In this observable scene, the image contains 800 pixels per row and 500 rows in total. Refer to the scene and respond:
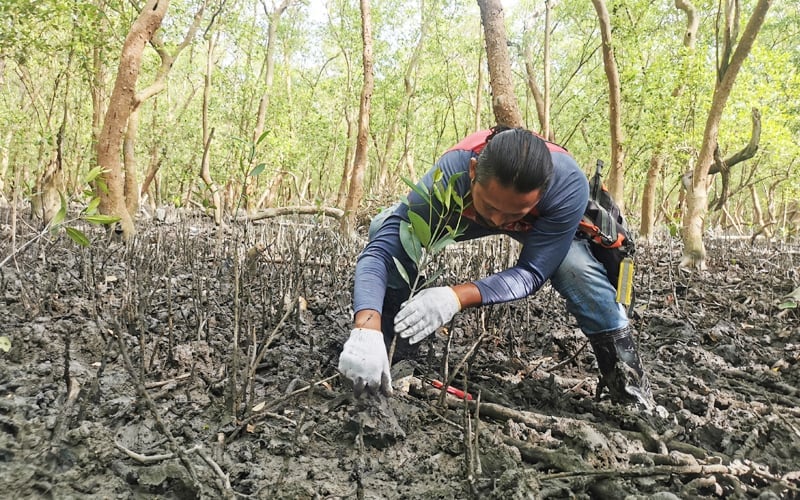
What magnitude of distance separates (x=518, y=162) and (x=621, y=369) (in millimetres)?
936

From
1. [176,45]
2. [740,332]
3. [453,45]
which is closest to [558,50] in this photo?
[453,45]

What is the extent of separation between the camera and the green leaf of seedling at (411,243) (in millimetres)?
1672

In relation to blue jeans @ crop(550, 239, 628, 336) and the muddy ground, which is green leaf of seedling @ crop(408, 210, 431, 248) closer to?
the muddy ground

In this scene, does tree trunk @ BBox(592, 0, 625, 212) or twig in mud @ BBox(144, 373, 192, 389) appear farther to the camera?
tree trunk @ BBox(592, 0, 625, 212)

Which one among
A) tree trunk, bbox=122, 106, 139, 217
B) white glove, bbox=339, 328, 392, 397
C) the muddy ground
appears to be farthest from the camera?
tree trunk, bbox=122, 106, 139, 217

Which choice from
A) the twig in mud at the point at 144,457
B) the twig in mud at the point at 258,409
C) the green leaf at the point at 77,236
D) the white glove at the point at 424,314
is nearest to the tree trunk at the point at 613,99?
the white glove at the point at 424,314

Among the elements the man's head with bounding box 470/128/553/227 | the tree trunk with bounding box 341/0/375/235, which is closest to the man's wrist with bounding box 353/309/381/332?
the man's head with bounding box 470/128/553/227

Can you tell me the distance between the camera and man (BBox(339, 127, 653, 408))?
62.9 inches

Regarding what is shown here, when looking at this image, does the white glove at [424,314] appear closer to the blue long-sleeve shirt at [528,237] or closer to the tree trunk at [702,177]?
the blue long-sleeve shirt at [528,237]

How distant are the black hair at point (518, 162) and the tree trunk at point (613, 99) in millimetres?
4894

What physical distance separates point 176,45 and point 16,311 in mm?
6474

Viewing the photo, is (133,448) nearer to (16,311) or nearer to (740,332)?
(16,311)

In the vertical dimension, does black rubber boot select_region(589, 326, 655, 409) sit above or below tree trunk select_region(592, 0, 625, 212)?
below

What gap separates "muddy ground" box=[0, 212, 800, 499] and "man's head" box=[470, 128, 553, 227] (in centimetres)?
49
